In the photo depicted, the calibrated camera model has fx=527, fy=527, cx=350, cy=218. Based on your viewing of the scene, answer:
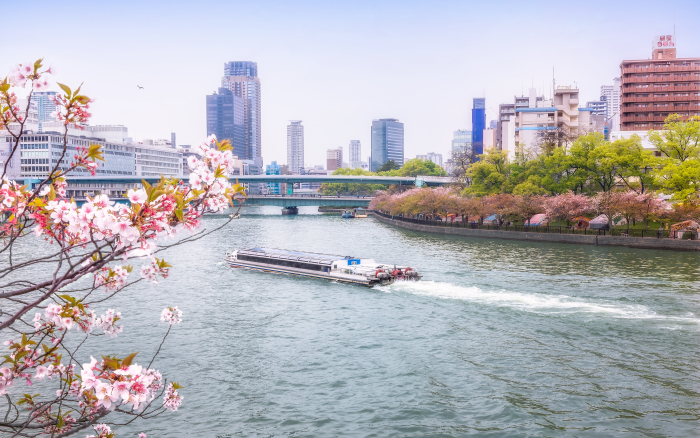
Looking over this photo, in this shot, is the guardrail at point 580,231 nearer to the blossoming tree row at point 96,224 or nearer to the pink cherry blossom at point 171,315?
the pink cherry blossom at point 171,315

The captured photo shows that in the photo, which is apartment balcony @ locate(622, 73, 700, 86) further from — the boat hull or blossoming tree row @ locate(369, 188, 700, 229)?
the boat hull

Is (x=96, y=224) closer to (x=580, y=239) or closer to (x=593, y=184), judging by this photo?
(x=580, y=239)

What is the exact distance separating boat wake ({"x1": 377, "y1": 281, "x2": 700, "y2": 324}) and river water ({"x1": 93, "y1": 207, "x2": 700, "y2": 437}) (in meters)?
0.12

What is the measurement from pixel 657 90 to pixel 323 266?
6843 centimetres

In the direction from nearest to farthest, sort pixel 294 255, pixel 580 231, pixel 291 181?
pixel 294 255, pixel 580 231, pixel 291 181

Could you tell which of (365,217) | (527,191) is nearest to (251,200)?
(365,217)

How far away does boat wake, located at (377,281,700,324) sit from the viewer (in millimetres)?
20641

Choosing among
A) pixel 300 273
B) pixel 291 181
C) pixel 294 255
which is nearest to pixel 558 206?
pixel 294 255

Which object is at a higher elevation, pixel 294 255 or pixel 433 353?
pixel 294 255

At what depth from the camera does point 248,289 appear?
2758 centimetres

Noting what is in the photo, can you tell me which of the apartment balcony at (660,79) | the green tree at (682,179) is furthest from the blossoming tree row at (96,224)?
the apartment balcony at (660,79)

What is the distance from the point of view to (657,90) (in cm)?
7644

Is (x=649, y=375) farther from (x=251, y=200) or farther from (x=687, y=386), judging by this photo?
(x=251, y=200)

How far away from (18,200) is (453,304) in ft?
65.1
